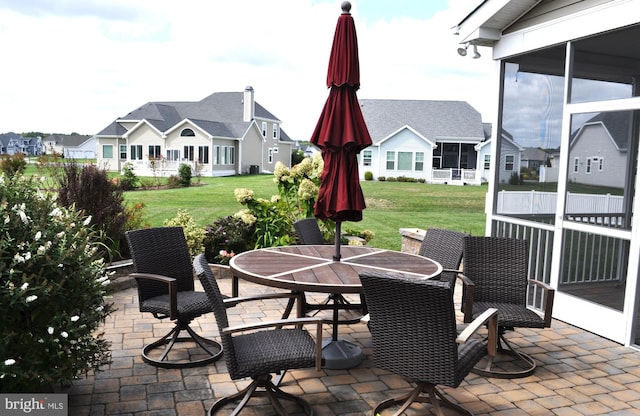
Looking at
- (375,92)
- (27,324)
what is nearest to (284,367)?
(27,324)

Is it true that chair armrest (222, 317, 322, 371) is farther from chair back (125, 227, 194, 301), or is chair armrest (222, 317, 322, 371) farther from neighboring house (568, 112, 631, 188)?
neighboring house (568, 112, 631, 188)

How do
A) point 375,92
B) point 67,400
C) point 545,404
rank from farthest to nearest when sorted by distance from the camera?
point 375,92 < point 545,404 < point 67,400

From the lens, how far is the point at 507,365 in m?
4.43

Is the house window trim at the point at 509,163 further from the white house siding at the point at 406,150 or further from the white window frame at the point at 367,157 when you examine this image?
the white window frame at the point at 367,157

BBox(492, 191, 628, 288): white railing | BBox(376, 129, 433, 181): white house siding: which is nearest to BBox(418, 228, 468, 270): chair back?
BBox(492, 191, 628, 288): white railing

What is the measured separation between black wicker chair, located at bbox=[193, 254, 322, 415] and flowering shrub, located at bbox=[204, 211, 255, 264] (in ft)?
13.3

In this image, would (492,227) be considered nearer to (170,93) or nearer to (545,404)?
(545,404)

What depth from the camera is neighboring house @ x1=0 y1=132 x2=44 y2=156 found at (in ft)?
261

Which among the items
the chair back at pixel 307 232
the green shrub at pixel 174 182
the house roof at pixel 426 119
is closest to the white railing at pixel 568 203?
the chair back at pixel 307 232

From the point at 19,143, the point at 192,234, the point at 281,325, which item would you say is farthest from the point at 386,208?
the point at 19,143

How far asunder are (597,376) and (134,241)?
3.93 metres

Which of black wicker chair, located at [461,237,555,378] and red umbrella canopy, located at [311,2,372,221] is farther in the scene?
black wicker chair, located at [461,237,555,378]

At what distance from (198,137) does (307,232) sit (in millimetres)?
28675

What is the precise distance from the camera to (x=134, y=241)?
4.38 metres
